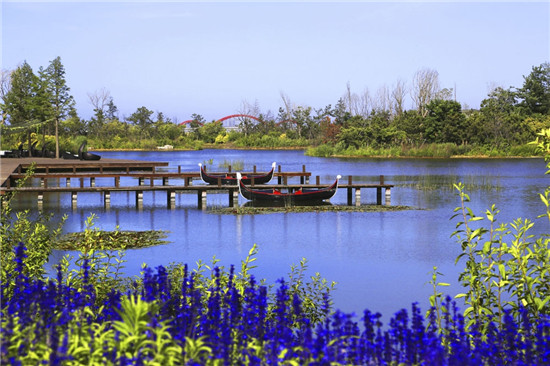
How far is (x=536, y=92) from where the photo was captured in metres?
63.1

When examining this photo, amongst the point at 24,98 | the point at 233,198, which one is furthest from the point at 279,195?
the point at 24,98

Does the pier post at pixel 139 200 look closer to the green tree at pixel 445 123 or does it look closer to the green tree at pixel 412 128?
the green tree at pixel 445 123

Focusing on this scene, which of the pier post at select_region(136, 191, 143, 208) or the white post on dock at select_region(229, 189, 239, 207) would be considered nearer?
the pier post at select_region(136, 191, 143, 208)

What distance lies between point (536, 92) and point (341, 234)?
168 ft

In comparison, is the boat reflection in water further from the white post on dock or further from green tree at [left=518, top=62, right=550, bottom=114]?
green tree at [left=518, top=62, right=550, bottom=114]

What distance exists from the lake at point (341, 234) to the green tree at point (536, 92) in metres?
33.8

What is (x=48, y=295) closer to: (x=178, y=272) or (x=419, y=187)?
(x=178, y=272)

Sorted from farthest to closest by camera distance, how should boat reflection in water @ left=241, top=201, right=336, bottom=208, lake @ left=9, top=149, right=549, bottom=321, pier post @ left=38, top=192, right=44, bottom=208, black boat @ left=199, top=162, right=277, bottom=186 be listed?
black boat @ left=199, top=162, right=277, bottom=186 → boat reflection in water @ left=241, top=201, right=336, bottom=208 → pier post @ left=38, top=192, right=44, bottom=208 → lake @ left=9, top=149, right=549, bottom=321

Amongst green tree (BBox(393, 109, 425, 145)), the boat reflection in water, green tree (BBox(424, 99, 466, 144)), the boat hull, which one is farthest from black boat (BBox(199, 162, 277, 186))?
green tree (BBox(393, 109, 425, 145))

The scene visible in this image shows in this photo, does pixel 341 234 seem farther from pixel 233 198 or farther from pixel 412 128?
pixel 412 128

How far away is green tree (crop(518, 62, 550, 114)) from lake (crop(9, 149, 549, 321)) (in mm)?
33794

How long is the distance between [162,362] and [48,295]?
1111 millimetres

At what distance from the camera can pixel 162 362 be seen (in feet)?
12.0

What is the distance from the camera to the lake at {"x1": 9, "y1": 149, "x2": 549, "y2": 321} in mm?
11984
